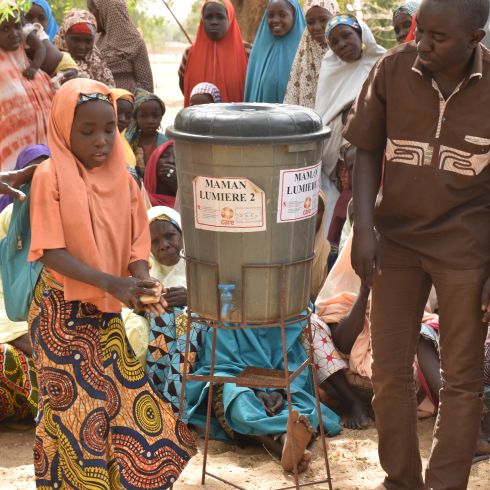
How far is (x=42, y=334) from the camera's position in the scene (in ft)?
11.0

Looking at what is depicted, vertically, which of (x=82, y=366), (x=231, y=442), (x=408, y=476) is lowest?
(x=231, y=442)

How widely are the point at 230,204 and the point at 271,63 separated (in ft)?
11.9

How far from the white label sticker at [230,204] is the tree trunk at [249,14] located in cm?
587

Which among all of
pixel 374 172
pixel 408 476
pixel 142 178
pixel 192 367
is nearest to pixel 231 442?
pixel 192 367

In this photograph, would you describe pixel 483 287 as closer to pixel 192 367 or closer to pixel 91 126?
pixel 91 126

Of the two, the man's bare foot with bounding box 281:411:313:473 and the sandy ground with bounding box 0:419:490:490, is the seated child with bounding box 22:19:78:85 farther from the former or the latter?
the man's bare foot with bounding box 281:411:313:473

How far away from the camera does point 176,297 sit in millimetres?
4707

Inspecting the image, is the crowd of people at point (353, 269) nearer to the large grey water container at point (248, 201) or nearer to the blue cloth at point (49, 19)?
the large grey water container at point (248, 201)

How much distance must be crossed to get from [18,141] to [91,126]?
2845mm

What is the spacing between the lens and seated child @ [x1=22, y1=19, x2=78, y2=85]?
6.00 meters

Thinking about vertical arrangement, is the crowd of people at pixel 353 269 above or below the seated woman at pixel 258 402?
above

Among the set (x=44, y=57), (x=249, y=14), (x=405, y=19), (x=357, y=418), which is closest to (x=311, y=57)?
(x=405, y=19)

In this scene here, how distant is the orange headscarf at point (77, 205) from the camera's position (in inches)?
127

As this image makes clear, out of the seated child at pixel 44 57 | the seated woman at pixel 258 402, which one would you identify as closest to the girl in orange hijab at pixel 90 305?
the seated woman at pixel 258 402
